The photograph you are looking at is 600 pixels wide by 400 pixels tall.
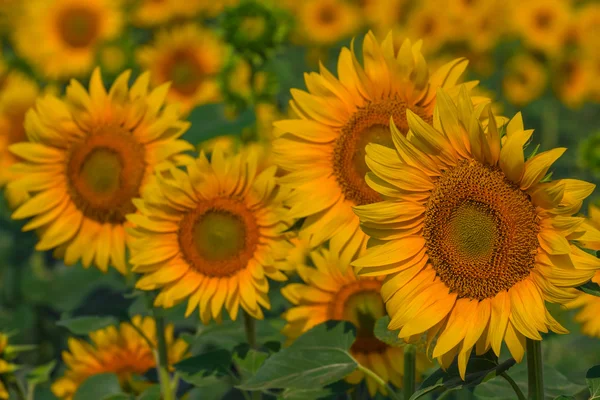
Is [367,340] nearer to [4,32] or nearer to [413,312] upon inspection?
[413,312]

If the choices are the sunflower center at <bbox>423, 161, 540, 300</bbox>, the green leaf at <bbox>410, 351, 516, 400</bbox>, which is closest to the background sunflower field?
the green leaf at <bbox>410, 351, 516, 400</bbox>

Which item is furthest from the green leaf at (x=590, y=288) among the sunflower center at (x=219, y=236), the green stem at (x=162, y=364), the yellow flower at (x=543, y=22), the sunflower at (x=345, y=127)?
the yellow flower at (x=543, y=22)

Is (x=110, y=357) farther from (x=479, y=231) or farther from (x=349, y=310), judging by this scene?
(x=479, y=231)

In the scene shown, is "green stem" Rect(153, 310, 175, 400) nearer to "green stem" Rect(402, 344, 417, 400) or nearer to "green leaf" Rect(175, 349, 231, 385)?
"green leaf" Rect(175, 349, 231, 385)

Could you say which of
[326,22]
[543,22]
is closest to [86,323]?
[543,22]

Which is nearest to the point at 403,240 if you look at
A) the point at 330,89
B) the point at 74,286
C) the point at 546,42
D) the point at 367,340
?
the point at 330,89
